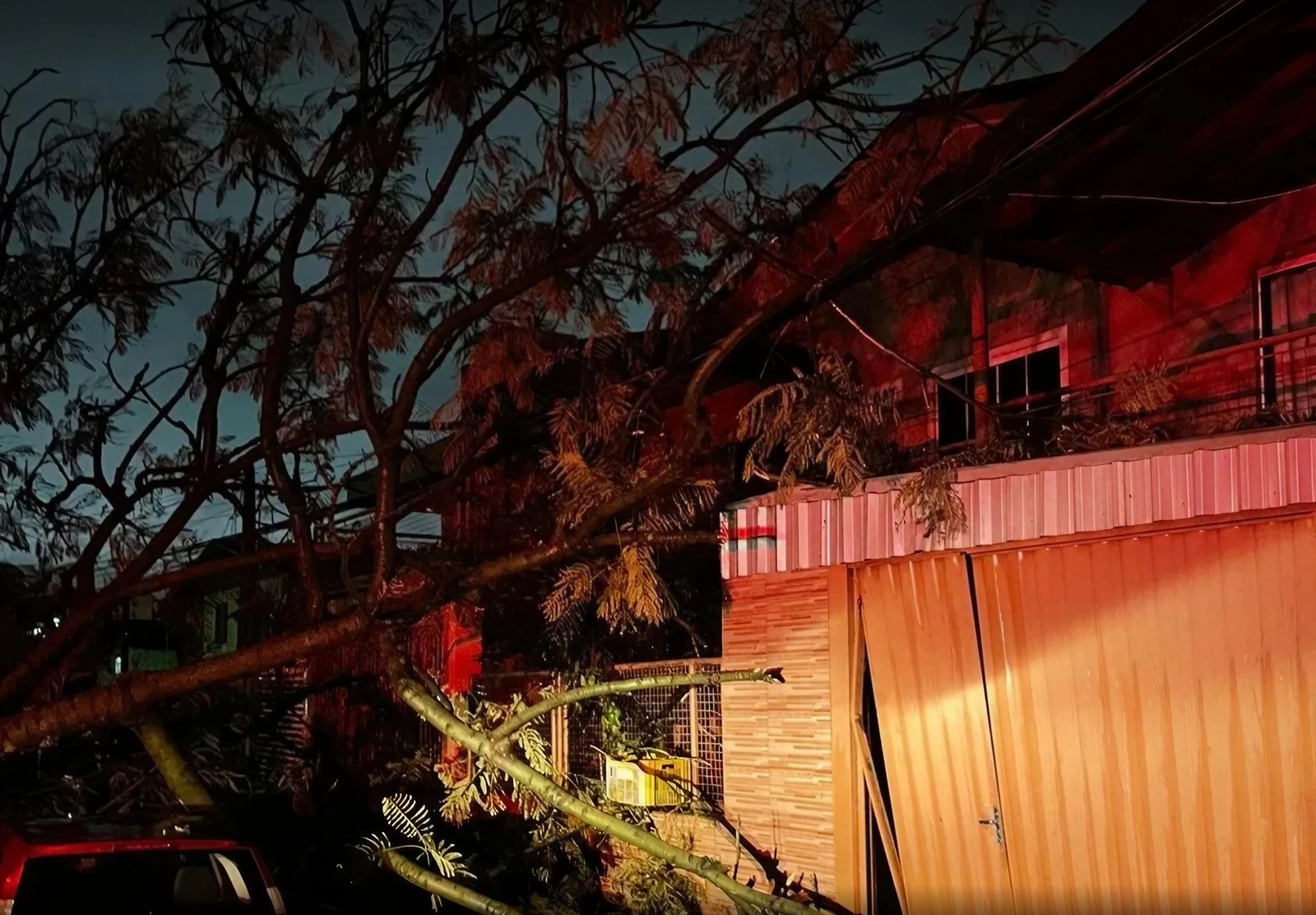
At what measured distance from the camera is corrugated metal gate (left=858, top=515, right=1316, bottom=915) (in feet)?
21.8

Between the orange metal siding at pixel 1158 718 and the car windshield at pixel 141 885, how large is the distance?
4679mm

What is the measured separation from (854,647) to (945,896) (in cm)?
176

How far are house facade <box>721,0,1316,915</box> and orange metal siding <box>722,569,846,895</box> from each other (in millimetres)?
24

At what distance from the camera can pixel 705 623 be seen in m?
12.4

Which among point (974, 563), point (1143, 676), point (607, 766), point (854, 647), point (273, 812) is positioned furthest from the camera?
point (273, 812)

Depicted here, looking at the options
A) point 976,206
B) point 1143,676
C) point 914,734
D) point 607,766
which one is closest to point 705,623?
point 607,766

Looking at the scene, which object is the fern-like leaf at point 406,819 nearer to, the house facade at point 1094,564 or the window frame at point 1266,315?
the house facade at point 1094,564

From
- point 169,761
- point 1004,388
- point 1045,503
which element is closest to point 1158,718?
point 1045,503

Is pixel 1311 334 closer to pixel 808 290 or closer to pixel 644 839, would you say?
pixel 808 290

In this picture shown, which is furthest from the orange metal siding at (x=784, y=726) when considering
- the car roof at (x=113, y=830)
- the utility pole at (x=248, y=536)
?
the utility pole at (x=248, y=536)

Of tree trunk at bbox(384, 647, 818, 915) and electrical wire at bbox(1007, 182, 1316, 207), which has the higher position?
electrical wire at bbox(1007, 182, 1316, 207)

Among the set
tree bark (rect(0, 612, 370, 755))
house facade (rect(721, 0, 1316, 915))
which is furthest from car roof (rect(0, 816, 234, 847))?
house facade (rect(721, 0, 1316, 915))

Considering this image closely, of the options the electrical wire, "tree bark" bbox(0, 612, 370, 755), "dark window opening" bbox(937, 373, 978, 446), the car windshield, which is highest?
the electrical wire

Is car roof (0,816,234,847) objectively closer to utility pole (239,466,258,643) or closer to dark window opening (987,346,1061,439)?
utility pole (239,466,258,643)
